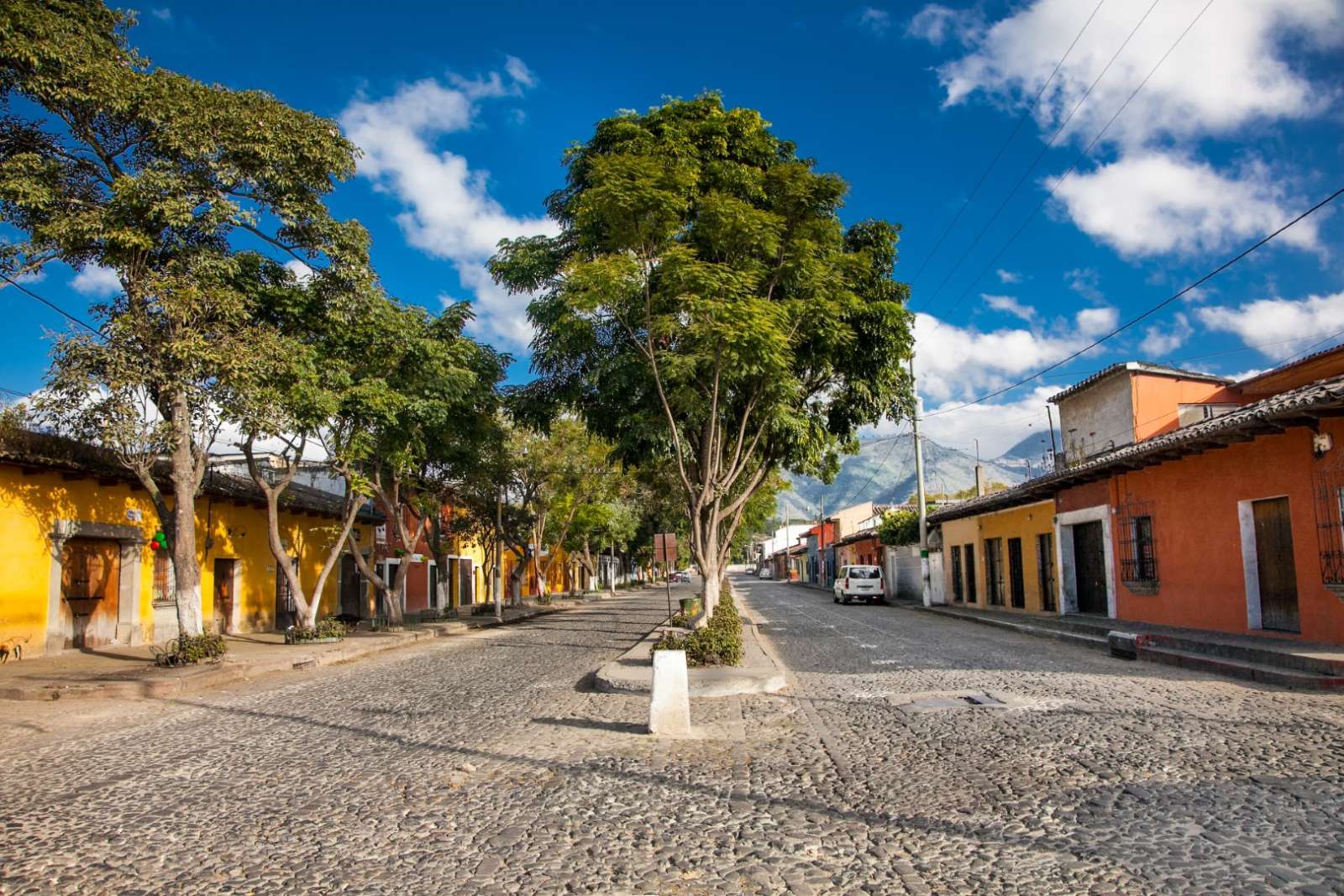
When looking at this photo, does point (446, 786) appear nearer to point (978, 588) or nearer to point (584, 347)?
point (584, 347)

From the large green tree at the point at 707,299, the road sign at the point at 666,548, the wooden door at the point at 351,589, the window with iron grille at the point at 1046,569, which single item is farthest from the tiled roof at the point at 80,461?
the window with iron grille at the point at 1046,569

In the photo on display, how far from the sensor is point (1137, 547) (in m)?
18.1

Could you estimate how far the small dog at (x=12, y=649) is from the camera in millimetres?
14047

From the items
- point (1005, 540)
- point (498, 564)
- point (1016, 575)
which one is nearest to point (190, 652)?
point (498, 564)

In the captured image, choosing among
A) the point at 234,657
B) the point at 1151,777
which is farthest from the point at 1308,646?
the point at 234,657

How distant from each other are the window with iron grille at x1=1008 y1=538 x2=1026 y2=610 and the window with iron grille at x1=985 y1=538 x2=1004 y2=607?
63 centimetres

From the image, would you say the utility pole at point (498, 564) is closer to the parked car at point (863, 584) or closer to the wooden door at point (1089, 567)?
the parked car at point (863, 584)

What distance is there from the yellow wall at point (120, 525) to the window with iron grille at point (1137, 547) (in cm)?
1910

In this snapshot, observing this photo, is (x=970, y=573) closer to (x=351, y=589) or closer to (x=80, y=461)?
(x=351, y=589)

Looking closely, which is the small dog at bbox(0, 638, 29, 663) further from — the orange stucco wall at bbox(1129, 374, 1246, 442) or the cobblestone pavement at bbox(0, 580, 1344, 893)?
the orange stucco wall at bbox(1129, 374, 1246, 442)

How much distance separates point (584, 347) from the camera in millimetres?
16203

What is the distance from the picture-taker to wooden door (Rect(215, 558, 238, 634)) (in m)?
21.2

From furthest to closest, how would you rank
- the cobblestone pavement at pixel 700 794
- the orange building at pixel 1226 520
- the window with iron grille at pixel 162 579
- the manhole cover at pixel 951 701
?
the window with iron grille at pixel 162 579
the orange building at pixel 1226 520
the manhole cover at pixel 951 701
the cobblestone pavement at pixel 700 794

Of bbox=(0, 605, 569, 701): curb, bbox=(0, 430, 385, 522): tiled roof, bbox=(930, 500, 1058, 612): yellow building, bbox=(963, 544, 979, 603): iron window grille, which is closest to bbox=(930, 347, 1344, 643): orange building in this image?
bbox=(930, 500, 1058, 612): yellow building
